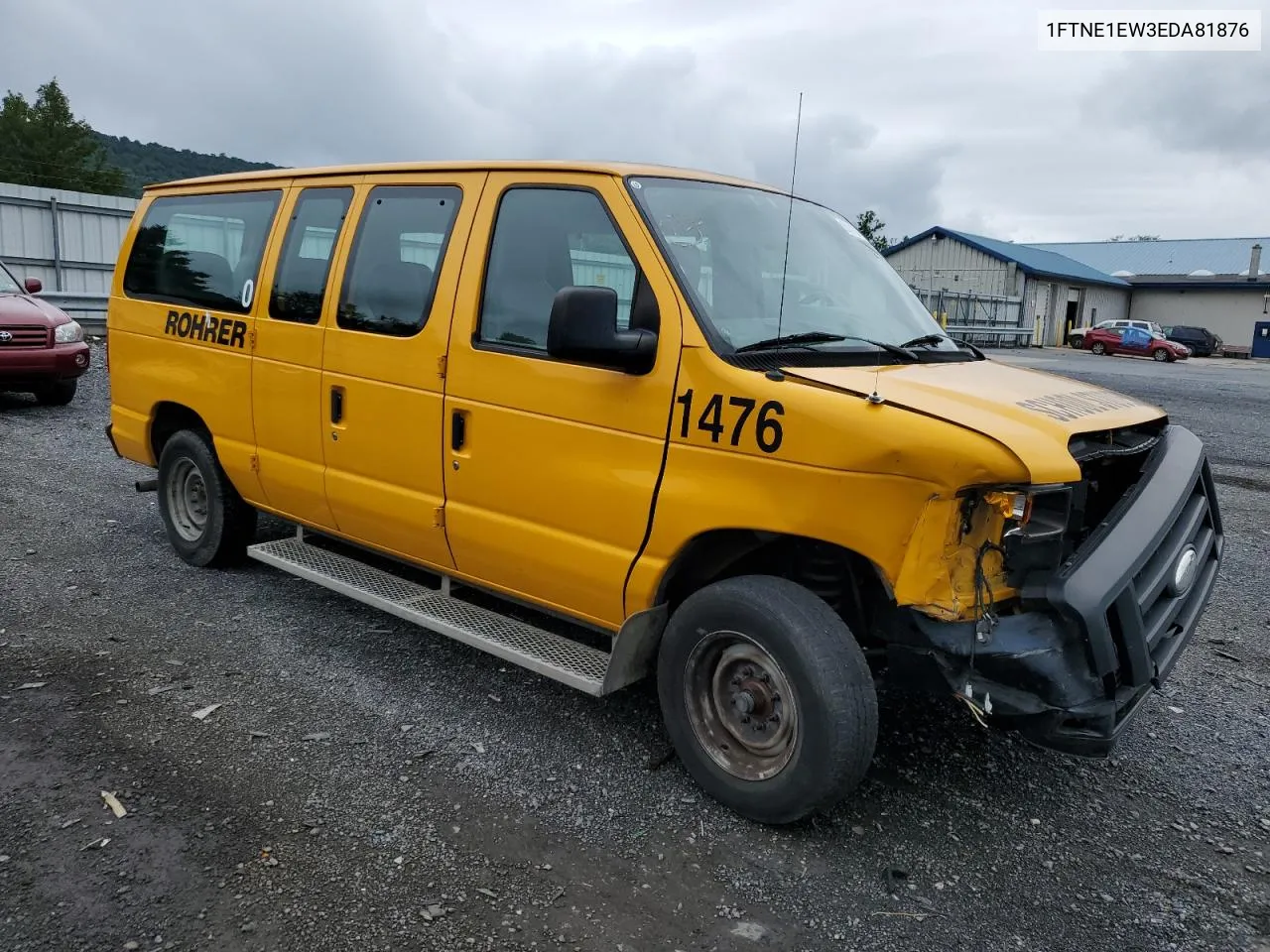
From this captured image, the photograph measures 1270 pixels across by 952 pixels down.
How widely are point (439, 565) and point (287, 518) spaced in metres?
1.29

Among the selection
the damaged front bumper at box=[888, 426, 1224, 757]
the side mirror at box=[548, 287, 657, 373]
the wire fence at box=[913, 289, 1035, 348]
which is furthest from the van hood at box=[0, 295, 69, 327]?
the wire fence at box=[913, 289, 1035, 348]

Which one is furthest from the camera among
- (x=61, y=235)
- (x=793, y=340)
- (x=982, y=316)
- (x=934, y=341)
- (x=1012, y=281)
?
(x=1012, y=281)

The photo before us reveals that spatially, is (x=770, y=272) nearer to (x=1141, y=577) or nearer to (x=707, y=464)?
(x=707, y=464)

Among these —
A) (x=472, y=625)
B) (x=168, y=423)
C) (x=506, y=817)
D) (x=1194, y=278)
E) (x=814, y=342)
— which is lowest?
(x=506, y=817)

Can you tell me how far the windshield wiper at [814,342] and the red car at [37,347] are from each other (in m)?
10.0

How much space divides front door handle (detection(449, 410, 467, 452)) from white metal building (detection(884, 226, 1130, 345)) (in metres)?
41.2

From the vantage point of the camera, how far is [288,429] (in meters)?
4.86

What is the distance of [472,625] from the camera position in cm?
410

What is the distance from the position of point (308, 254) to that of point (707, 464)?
2.61 metres

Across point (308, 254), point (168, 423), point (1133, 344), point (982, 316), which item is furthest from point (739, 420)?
point (982, 316)

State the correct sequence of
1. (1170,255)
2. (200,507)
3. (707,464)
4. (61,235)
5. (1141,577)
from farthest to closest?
1. (1170,255)
2. (61,235)
3. (200,507)
4. (707,464)
5. (1141,577)

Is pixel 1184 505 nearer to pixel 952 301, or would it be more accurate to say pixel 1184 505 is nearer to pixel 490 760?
pixel 490 760

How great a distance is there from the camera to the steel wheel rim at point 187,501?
5.77 metres

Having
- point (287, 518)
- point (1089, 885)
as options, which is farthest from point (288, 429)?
point (1089, 885)
